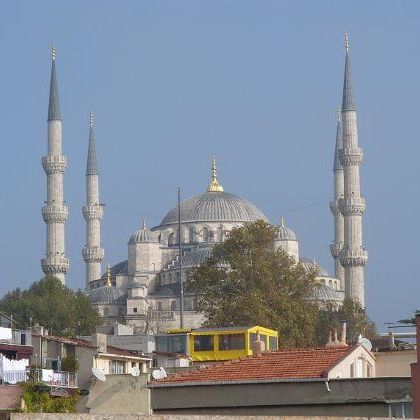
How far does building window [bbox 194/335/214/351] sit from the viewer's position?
32.2 metres

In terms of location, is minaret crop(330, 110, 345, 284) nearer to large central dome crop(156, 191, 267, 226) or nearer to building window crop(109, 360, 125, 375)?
large central dome crop(156, 191, 267, 226)

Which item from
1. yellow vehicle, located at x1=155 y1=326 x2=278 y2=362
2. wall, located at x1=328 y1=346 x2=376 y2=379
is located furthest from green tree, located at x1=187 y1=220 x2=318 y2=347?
wall, located at x1=328 y1=346 x2=376 y2=379

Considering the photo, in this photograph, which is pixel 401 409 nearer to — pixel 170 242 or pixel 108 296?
pixel 108 296

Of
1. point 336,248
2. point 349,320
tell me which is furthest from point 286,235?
point 349,320

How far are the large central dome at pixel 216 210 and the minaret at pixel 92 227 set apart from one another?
588cm

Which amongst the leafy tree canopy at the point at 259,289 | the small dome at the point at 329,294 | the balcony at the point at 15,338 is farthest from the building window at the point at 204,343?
the small dome at the point at 329,294

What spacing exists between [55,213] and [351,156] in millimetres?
17631

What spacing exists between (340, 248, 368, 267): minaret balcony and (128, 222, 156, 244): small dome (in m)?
17.5

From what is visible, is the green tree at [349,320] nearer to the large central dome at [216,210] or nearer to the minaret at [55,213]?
the minaret at [55,213]

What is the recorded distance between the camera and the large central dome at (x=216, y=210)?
399 ft

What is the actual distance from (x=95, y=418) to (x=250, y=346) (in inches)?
635

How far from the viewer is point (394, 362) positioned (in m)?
22.8

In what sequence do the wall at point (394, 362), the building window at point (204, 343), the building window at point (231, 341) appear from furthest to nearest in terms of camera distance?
the building window at point (204, 343), the building window at point (231, 341), the wall at point (394, 362)

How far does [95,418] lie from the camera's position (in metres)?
15.1
